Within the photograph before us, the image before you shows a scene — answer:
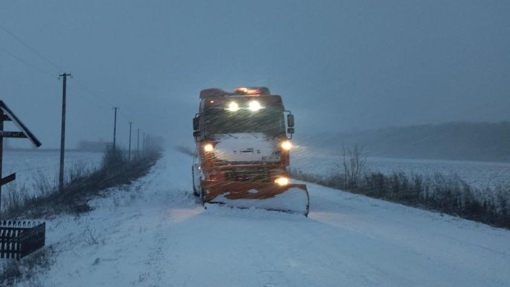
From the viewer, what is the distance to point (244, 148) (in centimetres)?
1436

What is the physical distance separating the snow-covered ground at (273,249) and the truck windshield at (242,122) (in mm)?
2383

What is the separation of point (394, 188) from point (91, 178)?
613 inches

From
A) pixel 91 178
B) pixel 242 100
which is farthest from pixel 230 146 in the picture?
pixel 91 178

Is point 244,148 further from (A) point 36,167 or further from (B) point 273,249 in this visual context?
(A) point 36,167

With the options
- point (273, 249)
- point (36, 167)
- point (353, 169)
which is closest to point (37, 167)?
point (36, 167)

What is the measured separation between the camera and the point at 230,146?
14383mm

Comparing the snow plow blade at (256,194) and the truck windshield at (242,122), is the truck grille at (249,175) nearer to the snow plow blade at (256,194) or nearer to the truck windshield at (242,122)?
the snow plow blade at (256,194)

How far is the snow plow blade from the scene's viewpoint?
44.9 feet

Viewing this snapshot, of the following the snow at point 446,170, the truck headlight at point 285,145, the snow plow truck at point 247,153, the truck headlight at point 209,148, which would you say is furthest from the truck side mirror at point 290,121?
the snow at point 446,170

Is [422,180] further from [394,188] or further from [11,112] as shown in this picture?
[11,112]

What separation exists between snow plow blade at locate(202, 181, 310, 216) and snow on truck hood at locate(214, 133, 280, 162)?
0.83 m

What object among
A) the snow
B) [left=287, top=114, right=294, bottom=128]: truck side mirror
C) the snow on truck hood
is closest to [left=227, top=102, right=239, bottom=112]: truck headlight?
the snow on truck hood

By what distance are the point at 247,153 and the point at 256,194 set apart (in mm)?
1248

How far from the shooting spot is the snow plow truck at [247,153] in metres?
13.8
